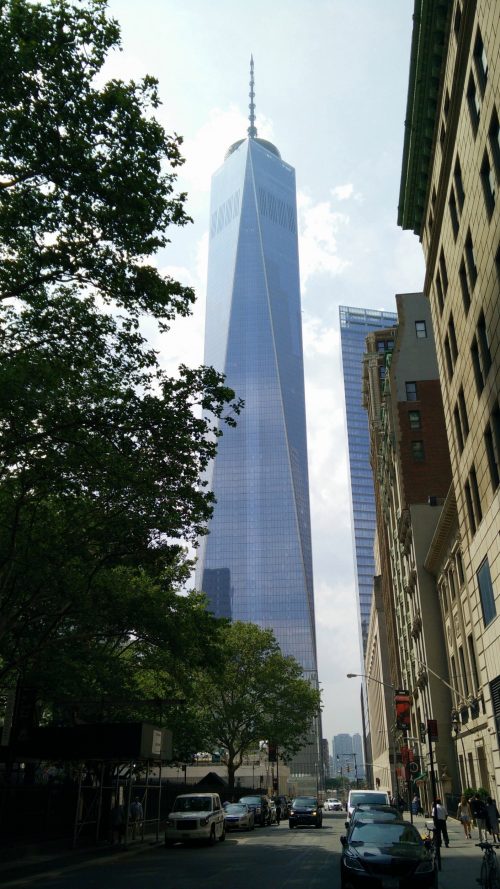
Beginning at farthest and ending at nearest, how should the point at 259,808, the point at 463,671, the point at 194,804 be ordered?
1. the point at 259,808
2. the point at 463,671
3. the point at 194,804

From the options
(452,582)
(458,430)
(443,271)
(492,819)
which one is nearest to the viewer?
(492,819)

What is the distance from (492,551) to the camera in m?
24.0

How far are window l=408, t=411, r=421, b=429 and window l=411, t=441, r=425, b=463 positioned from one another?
58.7 inches

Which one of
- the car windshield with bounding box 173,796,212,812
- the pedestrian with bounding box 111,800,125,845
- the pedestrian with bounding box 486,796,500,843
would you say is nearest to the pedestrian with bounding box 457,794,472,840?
the pedestrian with bounding box 486,796,500,843

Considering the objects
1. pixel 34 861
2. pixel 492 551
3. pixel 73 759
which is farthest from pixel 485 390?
pixel 34 861

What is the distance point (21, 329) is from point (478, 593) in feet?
62.7

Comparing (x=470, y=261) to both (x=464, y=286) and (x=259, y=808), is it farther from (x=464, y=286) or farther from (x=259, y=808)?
(x=259, y=808)

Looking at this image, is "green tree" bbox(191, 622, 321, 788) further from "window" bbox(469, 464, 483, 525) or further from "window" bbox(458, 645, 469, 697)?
"window" bbox(469, 464, 483, 525)

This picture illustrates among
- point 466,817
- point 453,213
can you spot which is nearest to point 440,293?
point 453,213

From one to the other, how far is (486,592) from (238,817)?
65.3 feet

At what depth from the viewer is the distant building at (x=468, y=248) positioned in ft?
77.6

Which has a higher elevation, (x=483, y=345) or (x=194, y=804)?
(x=483, y=345)

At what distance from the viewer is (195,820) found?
27.5 metres

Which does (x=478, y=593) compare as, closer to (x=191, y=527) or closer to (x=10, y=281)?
(x=191, y=527)
